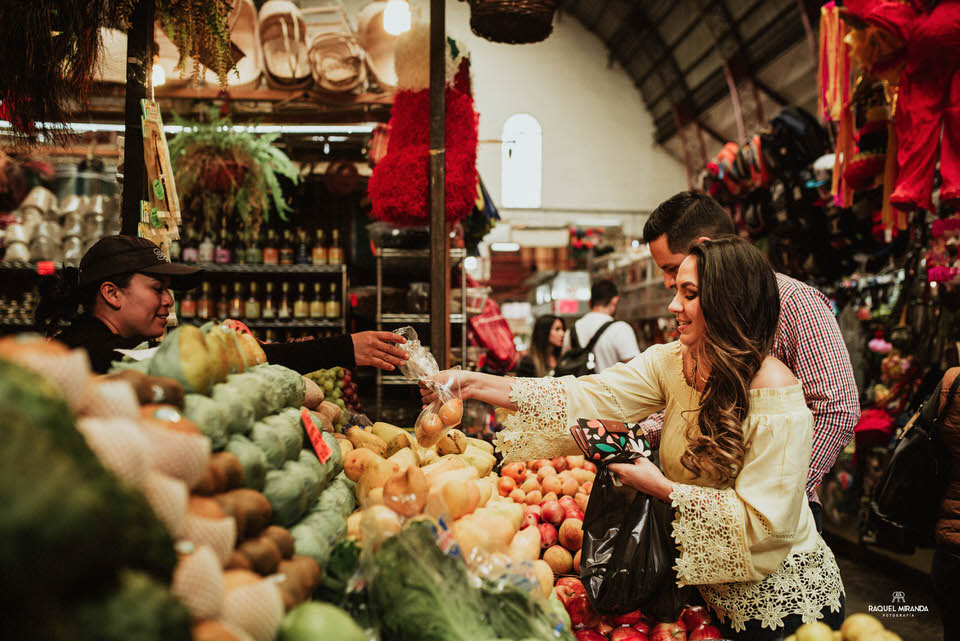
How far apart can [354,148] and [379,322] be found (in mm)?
2226

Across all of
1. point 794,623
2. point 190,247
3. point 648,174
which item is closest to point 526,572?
point 794,623

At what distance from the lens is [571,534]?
237 centimetres

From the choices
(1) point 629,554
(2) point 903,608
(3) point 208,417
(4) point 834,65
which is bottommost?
(2) point 903,608

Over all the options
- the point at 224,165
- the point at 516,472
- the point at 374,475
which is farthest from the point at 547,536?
the point at 224,165

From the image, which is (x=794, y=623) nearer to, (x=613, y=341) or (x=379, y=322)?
(x=613, y=341)

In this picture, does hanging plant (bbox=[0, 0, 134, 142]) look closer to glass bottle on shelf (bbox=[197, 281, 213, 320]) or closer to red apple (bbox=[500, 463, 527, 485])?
red apple (bbox=[500, 463, 527, 485])

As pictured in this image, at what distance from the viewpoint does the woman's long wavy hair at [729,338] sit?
179 cm

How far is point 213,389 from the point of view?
1317 millimetres

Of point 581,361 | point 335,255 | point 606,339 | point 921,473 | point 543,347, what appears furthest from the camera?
point 543,347

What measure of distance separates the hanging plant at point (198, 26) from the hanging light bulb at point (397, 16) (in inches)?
70.1

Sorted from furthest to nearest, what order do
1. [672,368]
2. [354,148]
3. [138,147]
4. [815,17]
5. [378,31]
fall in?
[815,17], [354,148], [378,31], [138,147], [672,368]

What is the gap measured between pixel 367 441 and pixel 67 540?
1.69m

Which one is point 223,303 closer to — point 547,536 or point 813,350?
point 547,536

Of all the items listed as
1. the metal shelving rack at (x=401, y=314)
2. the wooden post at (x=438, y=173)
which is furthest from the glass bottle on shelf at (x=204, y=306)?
the wooden post at (x=438, y=173)
